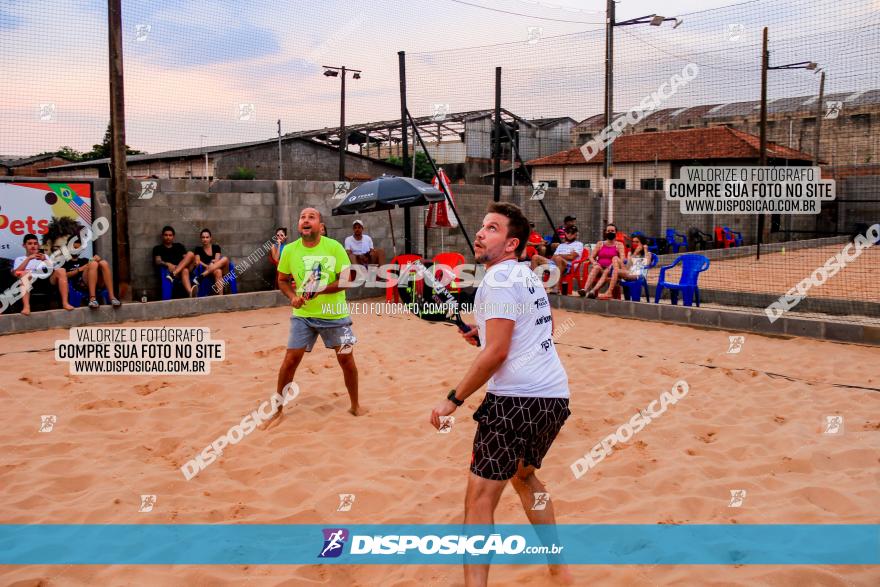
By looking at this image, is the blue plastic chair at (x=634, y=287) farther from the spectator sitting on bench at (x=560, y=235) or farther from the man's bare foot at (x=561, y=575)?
the man's bare foot at (x=561, y=575)

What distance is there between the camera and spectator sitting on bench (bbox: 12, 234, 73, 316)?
9211 mm

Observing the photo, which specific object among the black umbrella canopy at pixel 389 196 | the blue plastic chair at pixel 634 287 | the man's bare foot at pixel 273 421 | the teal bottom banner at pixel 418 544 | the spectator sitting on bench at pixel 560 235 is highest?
the black umbrella canopy at pixel 389 196

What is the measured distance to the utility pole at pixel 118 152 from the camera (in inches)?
402

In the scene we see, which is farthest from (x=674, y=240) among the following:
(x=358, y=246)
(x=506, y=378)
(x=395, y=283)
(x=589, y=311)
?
(x=506, y=378)

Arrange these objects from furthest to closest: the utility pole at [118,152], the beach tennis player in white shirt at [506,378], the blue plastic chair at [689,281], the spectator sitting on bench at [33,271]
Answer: the blue plastic chair at [689,281] → the utility pole at [118,152] → the spectator sitting on bench at [33,271] → the beach tennis player in white shirt at [506,378]

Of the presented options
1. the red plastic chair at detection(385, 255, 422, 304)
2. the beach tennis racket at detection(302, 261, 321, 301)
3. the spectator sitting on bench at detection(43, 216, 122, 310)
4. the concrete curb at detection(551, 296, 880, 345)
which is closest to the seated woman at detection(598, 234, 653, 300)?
the concrete curb at detection(551, 296, 880, 345)

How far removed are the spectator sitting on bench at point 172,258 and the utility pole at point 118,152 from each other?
56cm

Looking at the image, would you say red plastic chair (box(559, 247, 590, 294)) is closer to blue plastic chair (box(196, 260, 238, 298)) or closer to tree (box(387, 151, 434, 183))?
blue plastic chair (box(196, 260, 238, 298))

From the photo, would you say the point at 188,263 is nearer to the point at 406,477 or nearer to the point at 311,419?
the point at 311,419

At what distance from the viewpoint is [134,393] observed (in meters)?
6.20

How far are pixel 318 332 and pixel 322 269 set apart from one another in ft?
1.69

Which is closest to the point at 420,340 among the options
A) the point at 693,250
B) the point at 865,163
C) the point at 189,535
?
the point at 189,535

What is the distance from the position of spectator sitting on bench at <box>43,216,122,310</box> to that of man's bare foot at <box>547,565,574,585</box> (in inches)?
317

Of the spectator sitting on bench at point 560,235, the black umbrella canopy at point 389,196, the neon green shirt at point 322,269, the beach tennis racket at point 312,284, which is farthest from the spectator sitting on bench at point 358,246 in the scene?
the beach tennis racket at point 312,284
